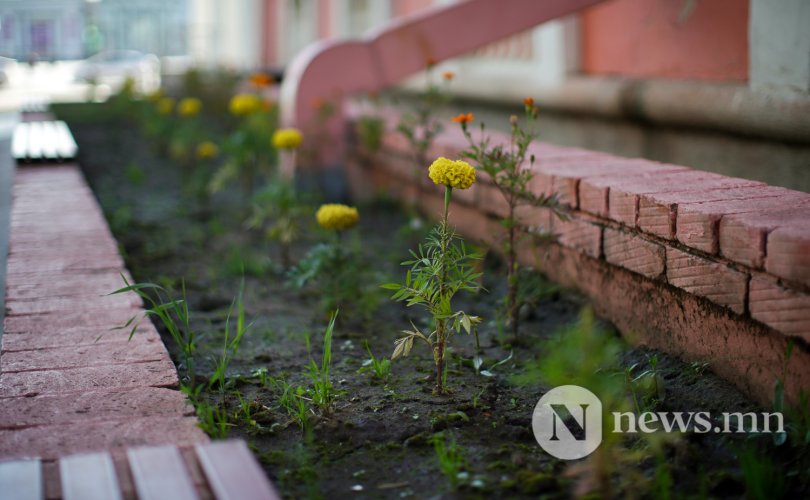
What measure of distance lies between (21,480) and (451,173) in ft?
4.02

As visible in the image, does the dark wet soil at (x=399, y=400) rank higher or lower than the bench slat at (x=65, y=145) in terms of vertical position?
lower

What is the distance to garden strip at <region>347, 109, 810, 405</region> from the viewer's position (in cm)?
204

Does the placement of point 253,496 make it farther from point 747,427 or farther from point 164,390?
point 747,427

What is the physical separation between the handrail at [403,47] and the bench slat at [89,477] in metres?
3.49

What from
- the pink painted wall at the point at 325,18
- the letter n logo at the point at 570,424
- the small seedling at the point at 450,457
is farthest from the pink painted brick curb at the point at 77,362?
the pink painted wall at the point at 325,18

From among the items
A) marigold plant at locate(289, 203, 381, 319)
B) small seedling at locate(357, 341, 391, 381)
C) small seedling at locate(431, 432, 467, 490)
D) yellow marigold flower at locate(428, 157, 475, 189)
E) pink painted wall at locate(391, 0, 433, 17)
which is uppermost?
pink painted wall at locate(391, 0, 433, 17)

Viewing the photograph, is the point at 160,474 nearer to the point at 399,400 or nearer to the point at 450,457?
the point at 450,457

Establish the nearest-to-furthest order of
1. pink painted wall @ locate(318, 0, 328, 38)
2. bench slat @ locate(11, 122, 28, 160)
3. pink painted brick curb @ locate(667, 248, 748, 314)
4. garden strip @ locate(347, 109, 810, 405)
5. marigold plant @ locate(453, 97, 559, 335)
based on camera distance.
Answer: garden strip @ locate(347, 109, 810, 405), pink painted brick curb @ locate(667, 248, 748, 314), marigold plant @ locate(453, 97, 559, 335), bench slat @ locate(11, 122, 28, 160), pink painted wall @ locate(318, 0, 328, 38)

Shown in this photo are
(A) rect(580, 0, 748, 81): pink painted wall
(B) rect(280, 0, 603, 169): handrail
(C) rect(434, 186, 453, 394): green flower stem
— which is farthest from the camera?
(B) rect(280, 0, 603, 169): handrail

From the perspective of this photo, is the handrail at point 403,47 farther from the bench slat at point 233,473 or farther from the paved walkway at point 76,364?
the bench slat at point 233,473

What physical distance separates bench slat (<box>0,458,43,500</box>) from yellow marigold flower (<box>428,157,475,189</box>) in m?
1.15

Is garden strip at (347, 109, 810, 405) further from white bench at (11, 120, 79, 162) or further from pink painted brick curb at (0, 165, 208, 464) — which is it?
white bench at (11, 120, 79, 162)

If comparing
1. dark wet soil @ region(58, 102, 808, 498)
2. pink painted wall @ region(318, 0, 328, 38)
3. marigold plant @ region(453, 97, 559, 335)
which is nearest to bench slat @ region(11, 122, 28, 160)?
dark wet soil @ region(58, 102, 808, 498)

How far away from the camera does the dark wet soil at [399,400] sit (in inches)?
75.5
